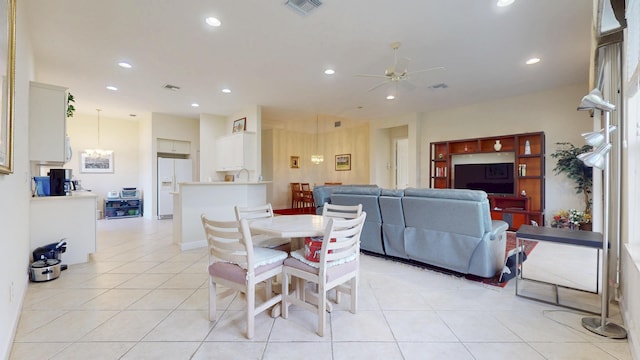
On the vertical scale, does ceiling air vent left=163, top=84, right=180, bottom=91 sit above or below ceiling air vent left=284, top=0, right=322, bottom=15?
above

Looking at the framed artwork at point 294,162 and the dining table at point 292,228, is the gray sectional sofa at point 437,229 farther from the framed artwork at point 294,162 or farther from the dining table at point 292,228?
the framed artwork at point 294,162

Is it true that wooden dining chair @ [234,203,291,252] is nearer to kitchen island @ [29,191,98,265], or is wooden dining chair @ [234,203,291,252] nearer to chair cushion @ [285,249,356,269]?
chair cushion @ [285,249,356,269]

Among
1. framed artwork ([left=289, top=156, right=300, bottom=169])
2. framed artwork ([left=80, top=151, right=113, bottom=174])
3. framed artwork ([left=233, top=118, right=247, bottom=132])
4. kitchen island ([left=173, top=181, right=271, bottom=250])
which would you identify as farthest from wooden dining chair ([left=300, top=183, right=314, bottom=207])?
framed artwork ([left=80, top=151, right=113, bottom=174])

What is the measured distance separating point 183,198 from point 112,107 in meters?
4.04

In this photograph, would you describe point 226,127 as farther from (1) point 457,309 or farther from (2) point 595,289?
(2) point 595,289

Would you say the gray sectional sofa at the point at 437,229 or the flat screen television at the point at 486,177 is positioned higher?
the flat screen television at the point at 486,177

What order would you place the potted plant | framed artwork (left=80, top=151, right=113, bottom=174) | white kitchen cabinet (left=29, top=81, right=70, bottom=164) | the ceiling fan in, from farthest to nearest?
1. framed artwork (left=80, top=151, right=113, bottom=174)
2. the potted plant
3. the ceiling fan
4. white kitchen cabinet (left=29, top=81, right=70, bottom=164)

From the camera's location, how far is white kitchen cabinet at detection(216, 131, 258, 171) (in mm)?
6180

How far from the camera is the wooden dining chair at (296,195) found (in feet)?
29.5

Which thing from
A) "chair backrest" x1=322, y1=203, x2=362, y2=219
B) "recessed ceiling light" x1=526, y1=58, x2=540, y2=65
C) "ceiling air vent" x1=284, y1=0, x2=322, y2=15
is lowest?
"chair backrest" x1=322, y1=203, x2=362, y2=219

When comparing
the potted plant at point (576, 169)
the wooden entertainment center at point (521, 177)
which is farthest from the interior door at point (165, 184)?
the potted plant at point (576, 169)

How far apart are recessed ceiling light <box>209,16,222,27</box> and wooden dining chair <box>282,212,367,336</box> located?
7.90 ft

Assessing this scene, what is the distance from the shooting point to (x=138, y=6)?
104 inches

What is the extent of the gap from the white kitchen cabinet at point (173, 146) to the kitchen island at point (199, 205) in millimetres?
3643
